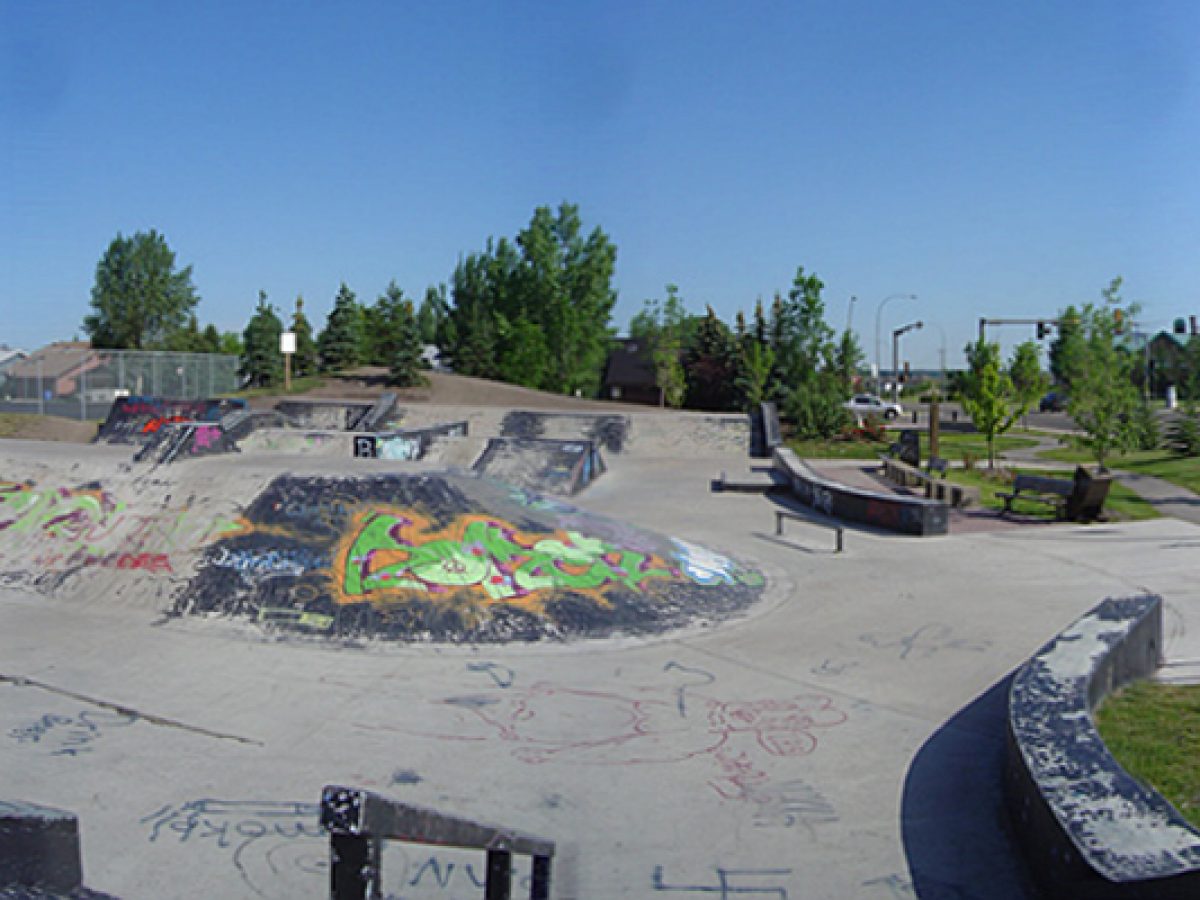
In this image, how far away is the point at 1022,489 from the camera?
1897cm

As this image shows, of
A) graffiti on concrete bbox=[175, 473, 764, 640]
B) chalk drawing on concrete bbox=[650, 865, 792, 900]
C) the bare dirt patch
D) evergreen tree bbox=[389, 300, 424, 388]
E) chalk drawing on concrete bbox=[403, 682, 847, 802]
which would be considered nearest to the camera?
chalk drawing on concrete bbox=[650, 865, 792, 900]

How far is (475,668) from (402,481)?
3837mm

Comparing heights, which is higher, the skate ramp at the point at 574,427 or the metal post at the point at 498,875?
the skate ramp at the point at 574,427

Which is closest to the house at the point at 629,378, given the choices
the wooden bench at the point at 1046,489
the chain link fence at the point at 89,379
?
the chain link fence at the point at 89,379

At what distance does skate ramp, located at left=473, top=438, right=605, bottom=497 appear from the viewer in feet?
75.3

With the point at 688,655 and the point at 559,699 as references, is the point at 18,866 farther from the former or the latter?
the point at 688,655

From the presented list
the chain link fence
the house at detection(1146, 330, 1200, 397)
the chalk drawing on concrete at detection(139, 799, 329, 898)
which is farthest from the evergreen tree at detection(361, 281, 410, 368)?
the house at detection(1146, 330, 1200, 397)

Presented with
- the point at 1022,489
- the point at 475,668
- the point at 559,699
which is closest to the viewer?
the point at 559,699

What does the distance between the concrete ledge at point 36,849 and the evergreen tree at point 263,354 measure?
52.8 meters

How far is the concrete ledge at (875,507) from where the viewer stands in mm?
16641

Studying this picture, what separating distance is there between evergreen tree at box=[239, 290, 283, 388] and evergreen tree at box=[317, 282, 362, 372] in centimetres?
287

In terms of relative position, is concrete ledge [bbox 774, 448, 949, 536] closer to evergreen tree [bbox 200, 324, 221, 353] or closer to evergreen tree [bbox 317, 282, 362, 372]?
evergreen tree [bbox 317, 282, 362, 372]

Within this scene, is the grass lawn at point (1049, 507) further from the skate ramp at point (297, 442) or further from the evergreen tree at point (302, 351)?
the evergreen tree at point (302, 351)

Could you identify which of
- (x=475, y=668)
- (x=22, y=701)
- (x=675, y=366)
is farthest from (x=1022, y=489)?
(x=675, y=366)
